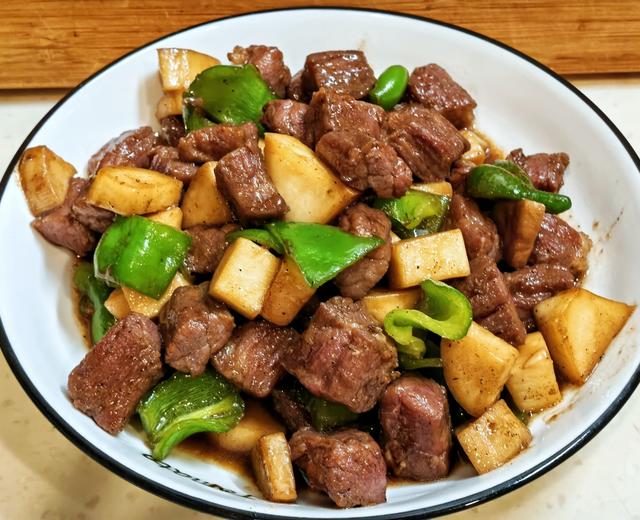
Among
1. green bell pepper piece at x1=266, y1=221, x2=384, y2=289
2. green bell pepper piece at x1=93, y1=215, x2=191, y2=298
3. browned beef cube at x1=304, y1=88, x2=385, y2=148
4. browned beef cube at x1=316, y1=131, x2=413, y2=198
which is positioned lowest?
green bell pepper piece at x1=93, y1=215, x2=191, y2=298

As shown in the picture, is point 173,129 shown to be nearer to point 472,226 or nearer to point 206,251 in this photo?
point 206,251

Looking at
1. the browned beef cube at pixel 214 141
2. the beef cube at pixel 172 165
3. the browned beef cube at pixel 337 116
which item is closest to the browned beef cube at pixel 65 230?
the beef cube at pixel 172 165

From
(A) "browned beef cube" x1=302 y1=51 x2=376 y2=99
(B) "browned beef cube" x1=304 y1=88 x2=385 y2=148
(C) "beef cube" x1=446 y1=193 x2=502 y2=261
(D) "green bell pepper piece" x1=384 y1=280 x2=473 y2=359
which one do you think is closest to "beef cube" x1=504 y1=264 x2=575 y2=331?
(C) "beef cube" x1=446 y1=193 x2=502 y2=261

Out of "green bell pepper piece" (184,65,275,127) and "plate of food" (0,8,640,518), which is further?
"green bell pepper piece" (184,65,275,127)

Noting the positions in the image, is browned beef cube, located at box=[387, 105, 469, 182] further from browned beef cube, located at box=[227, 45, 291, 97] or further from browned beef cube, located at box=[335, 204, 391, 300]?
browned beef cube, located at box=[227, 45, 291, 97]

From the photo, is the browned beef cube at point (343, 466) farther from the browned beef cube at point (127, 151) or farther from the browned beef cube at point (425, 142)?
the browned beef cube at point (127, 151)

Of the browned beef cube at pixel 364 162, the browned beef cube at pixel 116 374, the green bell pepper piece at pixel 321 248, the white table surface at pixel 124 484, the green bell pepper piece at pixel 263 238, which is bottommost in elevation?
the white table surface at pixel 124 484
